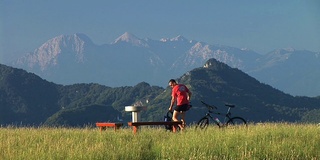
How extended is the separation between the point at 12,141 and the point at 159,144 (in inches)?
165

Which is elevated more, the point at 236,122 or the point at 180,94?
the point at 180,94

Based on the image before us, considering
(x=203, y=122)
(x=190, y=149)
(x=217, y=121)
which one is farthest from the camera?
(x=203, y=122)

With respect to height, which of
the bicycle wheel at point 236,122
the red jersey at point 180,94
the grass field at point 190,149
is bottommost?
the grass field at point 190,149

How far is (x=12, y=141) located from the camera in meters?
13.9

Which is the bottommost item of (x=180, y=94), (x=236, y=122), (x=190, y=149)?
(x=190, y=149)

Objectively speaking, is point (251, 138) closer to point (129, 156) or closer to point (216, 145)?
point (216, 145)

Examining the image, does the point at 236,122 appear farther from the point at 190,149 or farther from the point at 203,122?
the point at 190,149

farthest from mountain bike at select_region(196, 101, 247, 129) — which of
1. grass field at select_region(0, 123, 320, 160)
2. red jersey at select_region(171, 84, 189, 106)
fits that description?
grass field at select_region(0, 123, 320, 160)

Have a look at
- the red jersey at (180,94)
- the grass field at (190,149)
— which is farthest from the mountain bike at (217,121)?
the grass field at (190,149)

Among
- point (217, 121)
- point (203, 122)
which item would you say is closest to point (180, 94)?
point (203, 122)

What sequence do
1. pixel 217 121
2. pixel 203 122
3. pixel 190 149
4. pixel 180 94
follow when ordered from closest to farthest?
1. pixel 190 149
2. pixel 180 94
3. pixel 217 121
4. pixel 203 122

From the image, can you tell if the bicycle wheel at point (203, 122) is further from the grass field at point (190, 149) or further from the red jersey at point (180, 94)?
the grass field at point (190, 149)

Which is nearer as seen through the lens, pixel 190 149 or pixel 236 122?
pixel 190 149

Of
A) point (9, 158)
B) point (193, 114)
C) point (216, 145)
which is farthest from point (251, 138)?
point (193, 114)
